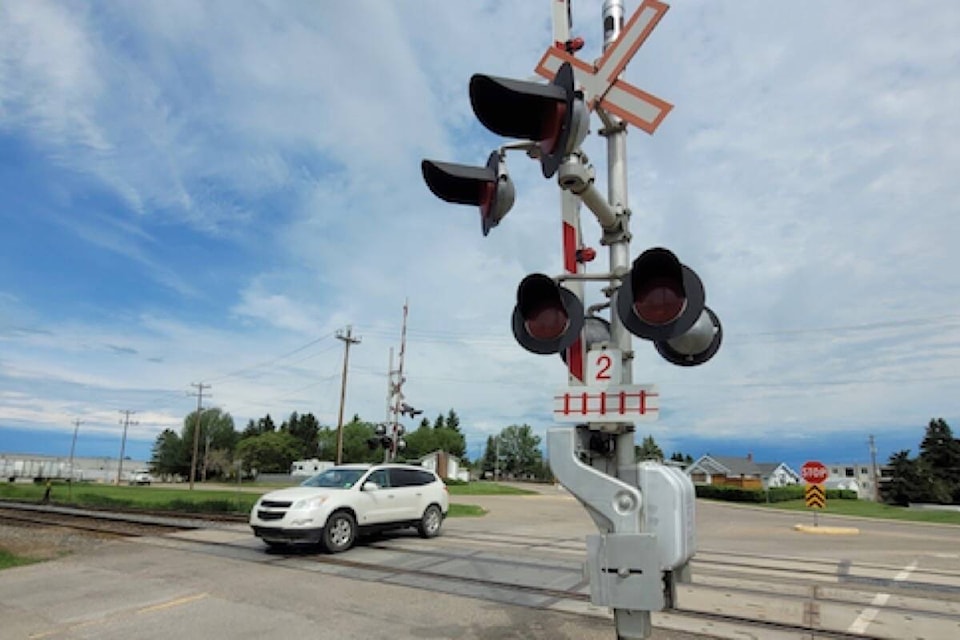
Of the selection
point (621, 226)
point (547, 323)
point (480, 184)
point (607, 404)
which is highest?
point (480, 184)

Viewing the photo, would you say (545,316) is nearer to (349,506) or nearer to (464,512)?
(349,506)

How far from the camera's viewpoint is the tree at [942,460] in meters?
53.2

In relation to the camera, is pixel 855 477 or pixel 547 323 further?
pixel 855 477

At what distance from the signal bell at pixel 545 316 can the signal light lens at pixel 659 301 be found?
0.38 m

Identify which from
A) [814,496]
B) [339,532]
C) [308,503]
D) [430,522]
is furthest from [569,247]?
[814,496]

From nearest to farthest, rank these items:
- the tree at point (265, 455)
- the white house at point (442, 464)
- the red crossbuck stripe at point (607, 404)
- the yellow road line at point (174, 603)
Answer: the red crossbuck stripe at point (607, 404)
the yellow road line at point (174, 603)
the white house at point (442, 464)
the tree at point (265, 455)

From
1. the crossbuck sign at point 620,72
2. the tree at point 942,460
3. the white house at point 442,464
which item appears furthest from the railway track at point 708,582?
the tree at point 942,460

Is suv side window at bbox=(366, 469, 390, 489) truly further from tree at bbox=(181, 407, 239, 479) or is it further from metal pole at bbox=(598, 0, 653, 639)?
tree at bbox=(181, 407, 239, 479)

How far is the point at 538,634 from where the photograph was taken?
5953mm

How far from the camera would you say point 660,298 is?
3.18m

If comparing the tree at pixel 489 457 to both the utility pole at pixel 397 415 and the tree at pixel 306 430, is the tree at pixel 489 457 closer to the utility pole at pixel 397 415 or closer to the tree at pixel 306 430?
the tree at pixel 306 430

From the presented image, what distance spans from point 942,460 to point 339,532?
6432 centimetres

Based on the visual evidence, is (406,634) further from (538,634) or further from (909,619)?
(909,619)

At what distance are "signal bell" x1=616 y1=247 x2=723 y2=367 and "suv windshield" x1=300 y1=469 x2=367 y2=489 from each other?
395 inches
